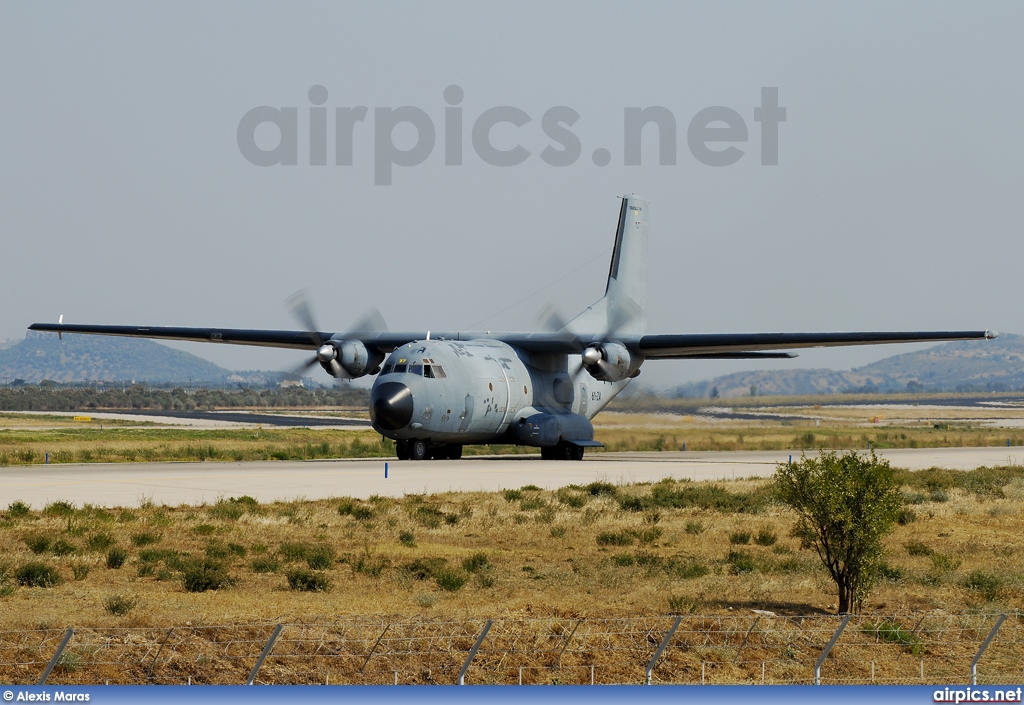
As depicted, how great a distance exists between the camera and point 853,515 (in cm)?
1772

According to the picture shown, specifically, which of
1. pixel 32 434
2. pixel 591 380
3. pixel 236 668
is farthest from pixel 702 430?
pixel 236 668

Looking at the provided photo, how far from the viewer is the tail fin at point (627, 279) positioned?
53.8 metres

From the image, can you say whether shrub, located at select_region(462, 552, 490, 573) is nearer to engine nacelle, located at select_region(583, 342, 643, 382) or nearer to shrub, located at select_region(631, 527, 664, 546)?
shrub, located at select_region(631, 527, 664, 546)

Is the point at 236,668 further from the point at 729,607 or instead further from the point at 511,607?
the point at 729,607

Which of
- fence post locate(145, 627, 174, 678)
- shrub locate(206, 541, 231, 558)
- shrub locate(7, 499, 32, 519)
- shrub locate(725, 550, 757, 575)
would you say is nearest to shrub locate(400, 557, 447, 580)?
shrub locate(206, 541, 231, 558)

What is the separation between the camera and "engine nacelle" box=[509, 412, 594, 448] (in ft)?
153

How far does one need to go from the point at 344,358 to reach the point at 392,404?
6997mm

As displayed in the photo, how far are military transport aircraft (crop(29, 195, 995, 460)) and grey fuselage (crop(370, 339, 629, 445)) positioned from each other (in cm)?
5

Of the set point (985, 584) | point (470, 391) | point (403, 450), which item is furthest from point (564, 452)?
point (985, 584)

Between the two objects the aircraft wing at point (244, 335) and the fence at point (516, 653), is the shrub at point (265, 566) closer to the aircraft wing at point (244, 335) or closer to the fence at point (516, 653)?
the fence at point (516, 653)

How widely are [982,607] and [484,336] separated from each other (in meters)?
34.1

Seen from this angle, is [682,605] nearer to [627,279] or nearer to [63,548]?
[63,548]

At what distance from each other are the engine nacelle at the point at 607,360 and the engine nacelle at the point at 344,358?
29.4ft

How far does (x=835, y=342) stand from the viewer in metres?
43.1
